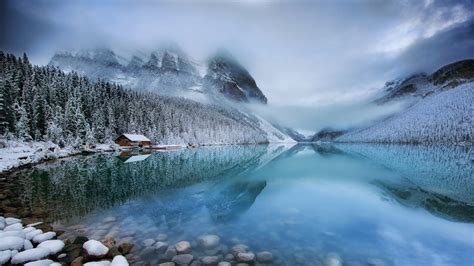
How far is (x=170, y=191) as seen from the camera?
79.0ft

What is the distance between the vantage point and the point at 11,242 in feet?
31.0

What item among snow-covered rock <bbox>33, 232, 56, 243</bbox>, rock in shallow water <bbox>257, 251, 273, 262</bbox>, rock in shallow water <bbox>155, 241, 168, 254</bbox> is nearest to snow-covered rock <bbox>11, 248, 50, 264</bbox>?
snow-covered rock <bbox>33, 232, 56, 243</bbox>

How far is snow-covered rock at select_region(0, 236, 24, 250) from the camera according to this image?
9.21 metres

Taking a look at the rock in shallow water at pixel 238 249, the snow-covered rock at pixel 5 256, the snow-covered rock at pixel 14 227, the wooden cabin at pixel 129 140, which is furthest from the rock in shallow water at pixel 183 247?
the wooden cabin at pixel 129 140

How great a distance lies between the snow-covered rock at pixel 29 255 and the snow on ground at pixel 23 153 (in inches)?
1195

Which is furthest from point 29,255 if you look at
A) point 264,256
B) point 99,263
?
point 264,256

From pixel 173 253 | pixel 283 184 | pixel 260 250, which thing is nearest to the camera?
pixel 173 253

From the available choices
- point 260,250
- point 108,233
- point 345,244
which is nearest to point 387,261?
point 345,244

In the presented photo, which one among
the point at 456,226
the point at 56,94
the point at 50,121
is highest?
the point at 56,94

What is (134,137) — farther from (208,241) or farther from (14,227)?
(208,241)

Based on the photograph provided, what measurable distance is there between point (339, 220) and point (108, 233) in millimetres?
13800

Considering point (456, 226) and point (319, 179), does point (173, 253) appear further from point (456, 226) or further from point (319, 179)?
point (319, 179)

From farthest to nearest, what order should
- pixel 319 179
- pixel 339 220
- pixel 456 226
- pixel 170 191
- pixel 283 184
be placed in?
pixel 319 179 < pixel 283 184 < pixel 170 191 < pixel 339 220 < pixel 456 226

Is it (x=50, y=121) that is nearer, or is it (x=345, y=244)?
(x=345, y=244)
